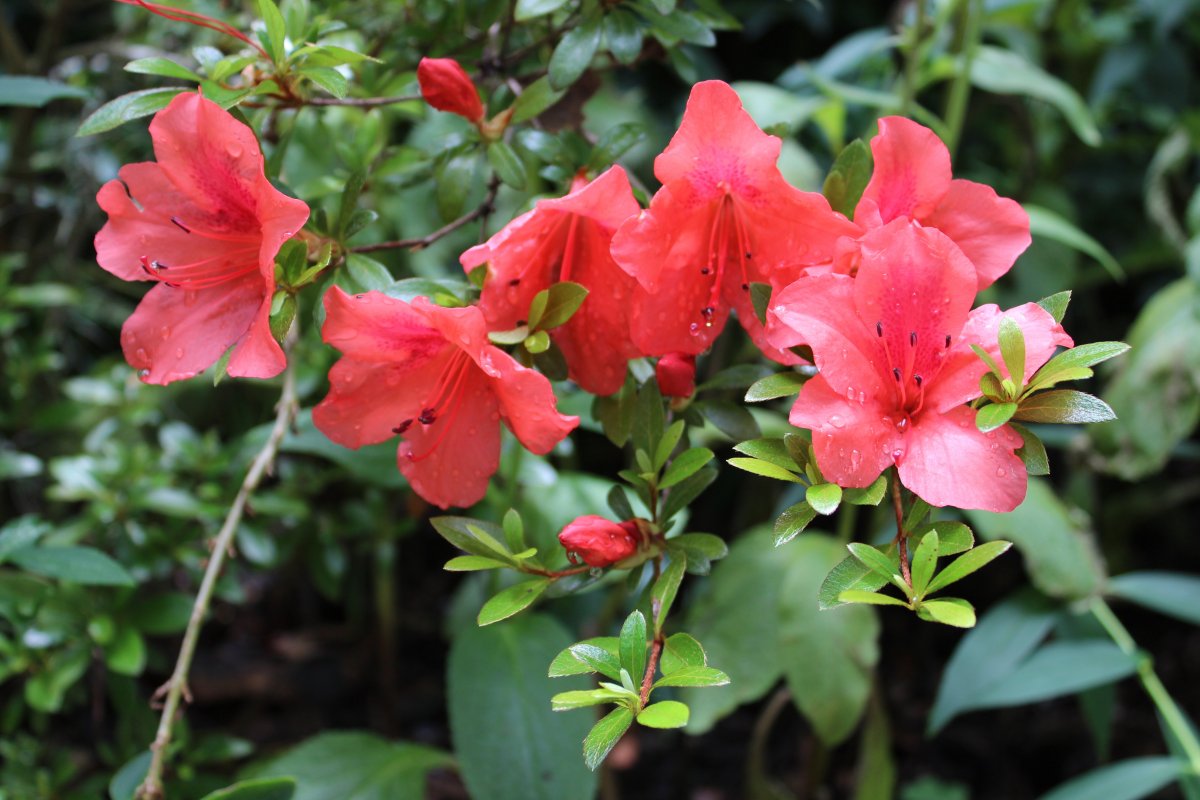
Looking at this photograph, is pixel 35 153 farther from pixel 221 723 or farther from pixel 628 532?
pixel 628 532

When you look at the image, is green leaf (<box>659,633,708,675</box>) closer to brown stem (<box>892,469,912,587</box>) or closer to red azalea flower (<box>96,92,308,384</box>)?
brown stem (<box>892,469,912,587</box>)

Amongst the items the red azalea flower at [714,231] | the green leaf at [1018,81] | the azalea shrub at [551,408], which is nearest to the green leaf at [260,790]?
the azalea shrub at [551,408]

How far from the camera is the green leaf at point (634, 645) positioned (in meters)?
0.57

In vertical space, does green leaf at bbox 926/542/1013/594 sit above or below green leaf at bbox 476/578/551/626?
above

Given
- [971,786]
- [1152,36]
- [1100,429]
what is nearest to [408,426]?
[1100,429]

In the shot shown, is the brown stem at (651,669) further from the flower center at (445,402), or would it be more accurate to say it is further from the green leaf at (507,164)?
the green leaf at (507,164)

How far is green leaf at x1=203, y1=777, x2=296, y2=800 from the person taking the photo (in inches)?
28.6

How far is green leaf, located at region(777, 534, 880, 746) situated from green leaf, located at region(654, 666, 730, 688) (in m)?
0.61

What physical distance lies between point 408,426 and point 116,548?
59 cm

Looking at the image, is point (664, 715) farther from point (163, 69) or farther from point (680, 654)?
point (163, 69)

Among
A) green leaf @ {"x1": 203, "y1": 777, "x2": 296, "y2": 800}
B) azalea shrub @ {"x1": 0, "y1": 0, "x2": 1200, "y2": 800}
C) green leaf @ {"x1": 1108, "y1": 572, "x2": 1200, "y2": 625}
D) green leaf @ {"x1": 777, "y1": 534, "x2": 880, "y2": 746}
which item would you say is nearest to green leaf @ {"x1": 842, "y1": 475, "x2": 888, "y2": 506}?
azalea shrub @ {"x1": 0, "y1": 0, "x2": 1200, "y2": 800}

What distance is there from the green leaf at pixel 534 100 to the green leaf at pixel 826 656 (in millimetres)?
628

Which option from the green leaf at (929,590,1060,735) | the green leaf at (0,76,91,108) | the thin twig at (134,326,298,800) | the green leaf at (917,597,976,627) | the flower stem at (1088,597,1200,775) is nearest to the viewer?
the green leaf at (917,597,976,627)

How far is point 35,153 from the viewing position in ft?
5.15
